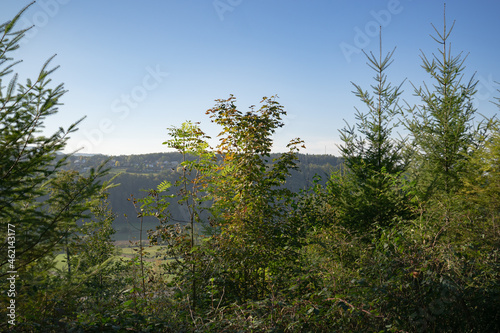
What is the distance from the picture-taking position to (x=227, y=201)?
16.9 ft

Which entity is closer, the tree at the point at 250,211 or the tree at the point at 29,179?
the tree at the point at 29,179

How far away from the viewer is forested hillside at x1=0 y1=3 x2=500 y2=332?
2.93m

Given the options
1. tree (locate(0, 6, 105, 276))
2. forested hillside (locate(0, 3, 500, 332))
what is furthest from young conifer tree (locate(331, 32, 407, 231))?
tree (locate(0, 6, 105, 276))

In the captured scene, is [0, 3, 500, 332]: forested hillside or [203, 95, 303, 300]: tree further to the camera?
[203, 95, 303, 300]: tree

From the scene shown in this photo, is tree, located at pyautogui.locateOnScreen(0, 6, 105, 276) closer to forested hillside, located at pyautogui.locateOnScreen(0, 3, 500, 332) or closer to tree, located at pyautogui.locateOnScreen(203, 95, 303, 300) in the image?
forested hillside, located at pyautogui.locateOnScreen(0, 3, 500, 332)

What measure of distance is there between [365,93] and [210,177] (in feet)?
15.1

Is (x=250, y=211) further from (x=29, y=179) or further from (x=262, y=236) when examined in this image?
(x=29, y=179)

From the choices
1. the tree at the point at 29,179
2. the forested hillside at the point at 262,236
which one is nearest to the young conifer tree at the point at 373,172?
the forested hillside at the point at 262,236

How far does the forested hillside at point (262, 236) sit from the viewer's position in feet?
9.62

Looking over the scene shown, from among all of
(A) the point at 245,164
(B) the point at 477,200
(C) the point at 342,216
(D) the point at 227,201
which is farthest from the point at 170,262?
(B) the point at 477,200

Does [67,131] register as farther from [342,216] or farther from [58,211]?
[342,216]

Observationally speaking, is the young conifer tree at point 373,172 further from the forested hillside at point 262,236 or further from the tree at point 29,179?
the tree at point 29,179

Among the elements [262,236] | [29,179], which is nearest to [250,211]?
[262,236]

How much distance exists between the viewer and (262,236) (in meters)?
4.67
